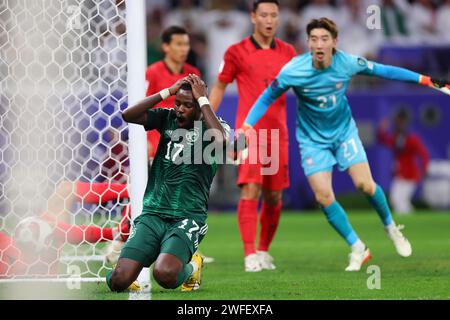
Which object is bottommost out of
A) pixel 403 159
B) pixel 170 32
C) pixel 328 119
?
pixel 403 159

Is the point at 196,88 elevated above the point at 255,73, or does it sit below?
below

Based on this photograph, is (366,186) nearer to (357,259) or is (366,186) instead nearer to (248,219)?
(357,259)

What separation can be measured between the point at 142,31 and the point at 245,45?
2.26 metres

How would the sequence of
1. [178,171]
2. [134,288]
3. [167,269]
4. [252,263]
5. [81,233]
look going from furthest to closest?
[252,263]
[81,233]
[134,288]
[178,171]
[167,269]

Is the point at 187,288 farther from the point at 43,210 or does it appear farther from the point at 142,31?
the point at 142,31

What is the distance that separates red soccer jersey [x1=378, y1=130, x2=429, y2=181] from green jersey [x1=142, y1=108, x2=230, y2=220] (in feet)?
33.1

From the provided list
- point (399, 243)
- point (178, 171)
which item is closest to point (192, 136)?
point (178, 171)

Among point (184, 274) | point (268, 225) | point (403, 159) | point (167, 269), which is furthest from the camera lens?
point (403, 159)

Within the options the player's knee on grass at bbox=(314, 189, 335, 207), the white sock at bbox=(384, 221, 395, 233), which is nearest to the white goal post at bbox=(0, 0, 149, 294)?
the player's knee on grass at bbox=(314, 189, 335, 207)

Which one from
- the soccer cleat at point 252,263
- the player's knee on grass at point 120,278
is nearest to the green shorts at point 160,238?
the player's knee on grass at point 120,278

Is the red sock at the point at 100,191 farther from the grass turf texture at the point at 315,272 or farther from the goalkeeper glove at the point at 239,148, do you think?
the goalkeeper glove at the point at 239,148

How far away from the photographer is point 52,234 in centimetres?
803

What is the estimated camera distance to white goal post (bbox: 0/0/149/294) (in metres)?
7.63

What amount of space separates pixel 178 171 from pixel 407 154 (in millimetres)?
10382
